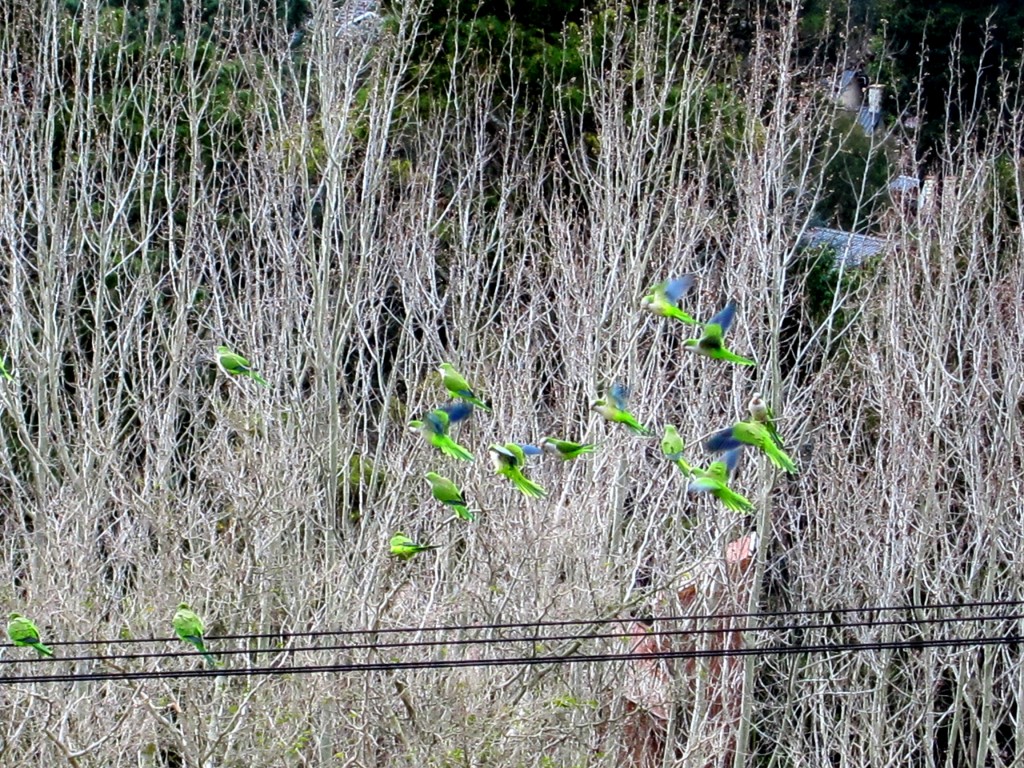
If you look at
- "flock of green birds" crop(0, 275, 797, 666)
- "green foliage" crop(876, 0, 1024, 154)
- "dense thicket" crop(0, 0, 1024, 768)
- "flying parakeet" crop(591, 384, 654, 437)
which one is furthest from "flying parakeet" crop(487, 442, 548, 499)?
"green foliage" crop(876, 0, 1024, 154)

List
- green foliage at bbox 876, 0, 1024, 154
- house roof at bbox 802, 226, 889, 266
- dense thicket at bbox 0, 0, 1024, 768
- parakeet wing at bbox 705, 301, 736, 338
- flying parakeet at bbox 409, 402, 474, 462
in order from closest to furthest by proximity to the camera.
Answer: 1. parakeet wing at bbox 705, 301, 736, 338
2. flying parakeet at bbox 409, 402, 474, 462
3. dense thicket at bbox 0, 0, 1024, 768
4. house roof at bbox 802, 226, 889, 266
5. green foliage at bbox 876, 0, 1024, 154

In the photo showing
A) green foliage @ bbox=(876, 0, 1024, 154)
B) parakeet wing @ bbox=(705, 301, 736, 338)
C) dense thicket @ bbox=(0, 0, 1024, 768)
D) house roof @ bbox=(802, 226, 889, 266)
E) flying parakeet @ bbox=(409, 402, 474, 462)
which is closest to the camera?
parakeet wing @ bbox=(705, 301, 736, 338)

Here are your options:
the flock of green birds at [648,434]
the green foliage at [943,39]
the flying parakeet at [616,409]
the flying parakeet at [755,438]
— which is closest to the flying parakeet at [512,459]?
the flock of green birds at [648,434]

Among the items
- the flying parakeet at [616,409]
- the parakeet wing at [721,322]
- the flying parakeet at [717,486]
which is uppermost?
the parakeet wing at [721,322]

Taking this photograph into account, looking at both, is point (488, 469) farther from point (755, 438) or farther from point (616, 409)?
point (755, 438)

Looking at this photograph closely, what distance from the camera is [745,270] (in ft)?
35.8

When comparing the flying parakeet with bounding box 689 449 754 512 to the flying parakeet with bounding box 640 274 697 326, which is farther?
the flying parakeet with bounding box 689 449 754 512

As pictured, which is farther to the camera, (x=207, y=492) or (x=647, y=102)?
(x=207, y=492)

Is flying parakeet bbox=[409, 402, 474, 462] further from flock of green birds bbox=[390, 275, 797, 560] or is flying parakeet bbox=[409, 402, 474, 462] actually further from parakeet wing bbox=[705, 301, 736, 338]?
parakeet wing bbox=[705, 301, 736, 338]

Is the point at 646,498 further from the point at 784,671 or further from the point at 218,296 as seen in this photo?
the point at 218,296

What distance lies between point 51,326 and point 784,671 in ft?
22.2

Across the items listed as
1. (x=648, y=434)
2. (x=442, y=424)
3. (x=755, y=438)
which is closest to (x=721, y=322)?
(x=755, y=438)

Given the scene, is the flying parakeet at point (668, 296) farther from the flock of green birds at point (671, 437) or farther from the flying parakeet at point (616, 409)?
the flying parakeet at point (616, 409)

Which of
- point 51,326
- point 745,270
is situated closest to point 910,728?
point 745,270
